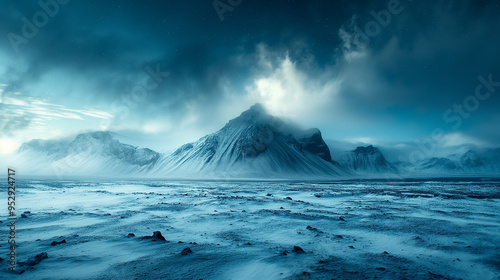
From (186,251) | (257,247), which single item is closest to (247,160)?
(257,247)

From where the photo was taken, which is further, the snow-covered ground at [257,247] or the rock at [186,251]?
the rock at [186,251]

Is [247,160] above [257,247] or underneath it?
above

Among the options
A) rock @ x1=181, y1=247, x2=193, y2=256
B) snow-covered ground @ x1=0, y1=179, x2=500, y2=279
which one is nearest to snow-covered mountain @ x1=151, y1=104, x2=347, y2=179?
snow-covered ground @ x1=0, y1=179, x2=500, y2=279

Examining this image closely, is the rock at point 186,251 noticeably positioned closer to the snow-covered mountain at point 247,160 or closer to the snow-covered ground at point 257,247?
the snow-covered ground at point 257,247

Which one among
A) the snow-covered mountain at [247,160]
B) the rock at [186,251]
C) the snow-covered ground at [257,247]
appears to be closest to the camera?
the snow-covered ground at [257,247]

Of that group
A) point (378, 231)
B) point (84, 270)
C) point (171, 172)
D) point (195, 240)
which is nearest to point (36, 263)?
point (84, 270)

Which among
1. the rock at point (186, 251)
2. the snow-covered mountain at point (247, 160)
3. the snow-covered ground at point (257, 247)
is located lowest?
the snow-covered ground at point (257, 247)

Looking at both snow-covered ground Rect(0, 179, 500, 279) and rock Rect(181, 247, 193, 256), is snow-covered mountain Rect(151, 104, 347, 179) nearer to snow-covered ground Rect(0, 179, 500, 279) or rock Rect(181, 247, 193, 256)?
snow-covered ground Rect(0, 179, 500, 279)

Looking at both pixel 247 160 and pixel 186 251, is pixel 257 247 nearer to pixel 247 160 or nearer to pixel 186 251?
pixel 186 251

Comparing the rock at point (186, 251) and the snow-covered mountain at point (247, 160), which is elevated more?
the snow-covered mountain at point (247, 160)

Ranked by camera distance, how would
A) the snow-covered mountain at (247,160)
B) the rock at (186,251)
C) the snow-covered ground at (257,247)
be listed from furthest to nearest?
1. the snow-covered mountain at (247,160)
2. the rock at (186,251)
3. the snow-covered ground at (257,247)

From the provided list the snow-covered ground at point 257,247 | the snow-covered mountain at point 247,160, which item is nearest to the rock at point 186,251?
the snow-covered ground at point 257,247

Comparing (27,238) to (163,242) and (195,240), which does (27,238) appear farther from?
(195,240)

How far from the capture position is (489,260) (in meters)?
7.05
